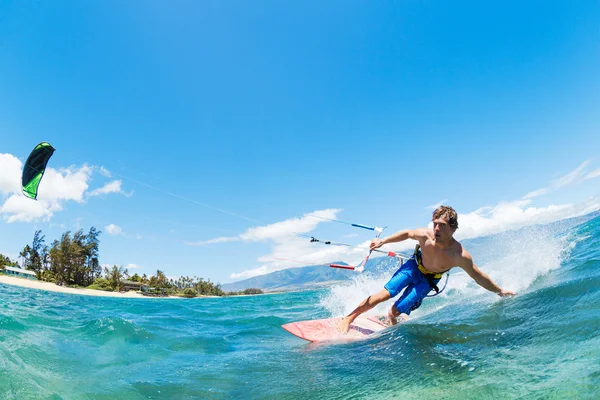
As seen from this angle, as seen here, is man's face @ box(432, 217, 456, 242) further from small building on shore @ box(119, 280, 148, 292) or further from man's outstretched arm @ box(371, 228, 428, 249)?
small building on shore @ box(119, 280, 148, 292)

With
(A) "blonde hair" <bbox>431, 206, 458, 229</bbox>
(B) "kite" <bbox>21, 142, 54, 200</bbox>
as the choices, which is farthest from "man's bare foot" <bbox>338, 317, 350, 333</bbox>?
(B) "kite" <bbox>21, 142, 54, 200</bbox>

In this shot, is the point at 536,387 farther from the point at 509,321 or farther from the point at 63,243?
the point at 63,243

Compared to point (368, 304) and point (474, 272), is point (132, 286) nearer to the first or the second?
point (368, 304)

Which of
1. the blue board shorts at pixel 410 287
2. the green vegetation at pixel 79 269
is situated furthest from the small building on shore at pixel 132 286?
the blue board shorts at pixel 410 287

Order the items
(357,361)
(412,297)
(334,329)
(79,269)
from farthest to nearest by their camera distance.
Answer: (79,269), (334,329), (412,297), (357,361)

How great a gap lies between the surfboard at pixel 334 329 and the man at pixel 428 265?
0.76 feet

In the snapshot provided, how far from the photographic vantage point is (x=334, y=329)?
668cm

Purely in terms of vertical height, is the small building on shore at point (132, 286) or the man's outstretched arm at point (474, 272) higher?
the man's outstretched arm at point (474, 272)

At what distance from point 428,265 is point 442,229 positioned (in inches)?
43.4

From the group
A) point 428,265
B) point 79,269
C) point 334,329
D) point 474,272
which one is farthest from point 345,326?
point 79,269

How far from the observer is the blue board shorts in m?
6.20

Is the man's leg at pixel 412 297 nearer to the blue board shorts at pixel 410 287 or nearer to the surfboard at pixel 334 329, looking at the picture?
the blue board shorts at pixel 410 287

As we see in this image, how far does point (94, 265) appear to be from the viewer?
253 ft

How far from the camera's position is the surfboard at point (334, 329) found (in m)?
6.14
